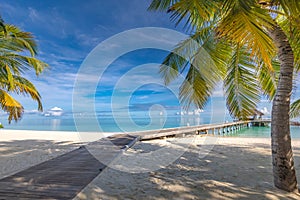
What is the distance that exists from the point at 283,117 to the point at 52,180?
4.62 metres

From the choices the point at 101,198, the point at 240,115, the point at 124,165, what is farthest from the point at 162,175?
the point at 240,115

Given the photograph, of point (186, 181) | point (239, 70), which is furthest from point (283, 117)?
point (186, 181)

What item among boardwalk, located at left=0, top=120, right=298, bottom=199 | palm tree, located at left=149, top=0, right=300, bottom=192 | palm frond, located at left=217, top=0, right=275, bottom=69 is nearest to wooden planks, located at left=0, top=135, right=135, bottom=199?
boardwalk, located at left=0, top=120, right=298, bottom=199

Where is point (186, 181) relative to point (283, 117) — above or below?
below

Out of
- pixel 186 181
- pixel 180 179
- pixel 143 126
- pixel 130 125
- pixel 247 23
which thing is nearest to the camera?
pixel 247 23

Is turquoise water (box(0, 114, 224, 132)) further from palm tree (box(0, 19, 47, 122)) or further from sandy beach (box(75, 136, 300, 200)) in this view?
sandy beach (box(75, 136, 300, 200))

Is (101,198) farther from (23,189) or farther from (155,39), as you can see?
(155,39)

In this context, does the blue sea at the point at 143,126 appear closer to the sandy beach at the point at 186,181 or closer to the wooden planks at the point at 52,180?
the sandy beach at the point at 186,181

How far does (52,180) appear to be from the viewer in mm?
3611

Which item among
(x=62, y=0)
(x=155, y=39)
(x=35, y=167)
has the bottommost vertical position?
(x=35, y=167)

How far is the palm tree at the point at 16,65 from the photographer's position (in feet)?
17.0

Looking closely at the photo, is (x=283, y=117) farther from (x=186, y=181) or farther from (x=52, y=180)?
(x=52, y=180)

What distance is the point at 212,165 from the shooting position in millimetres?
5074

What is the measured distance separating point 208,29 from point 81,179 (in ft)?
16.2
